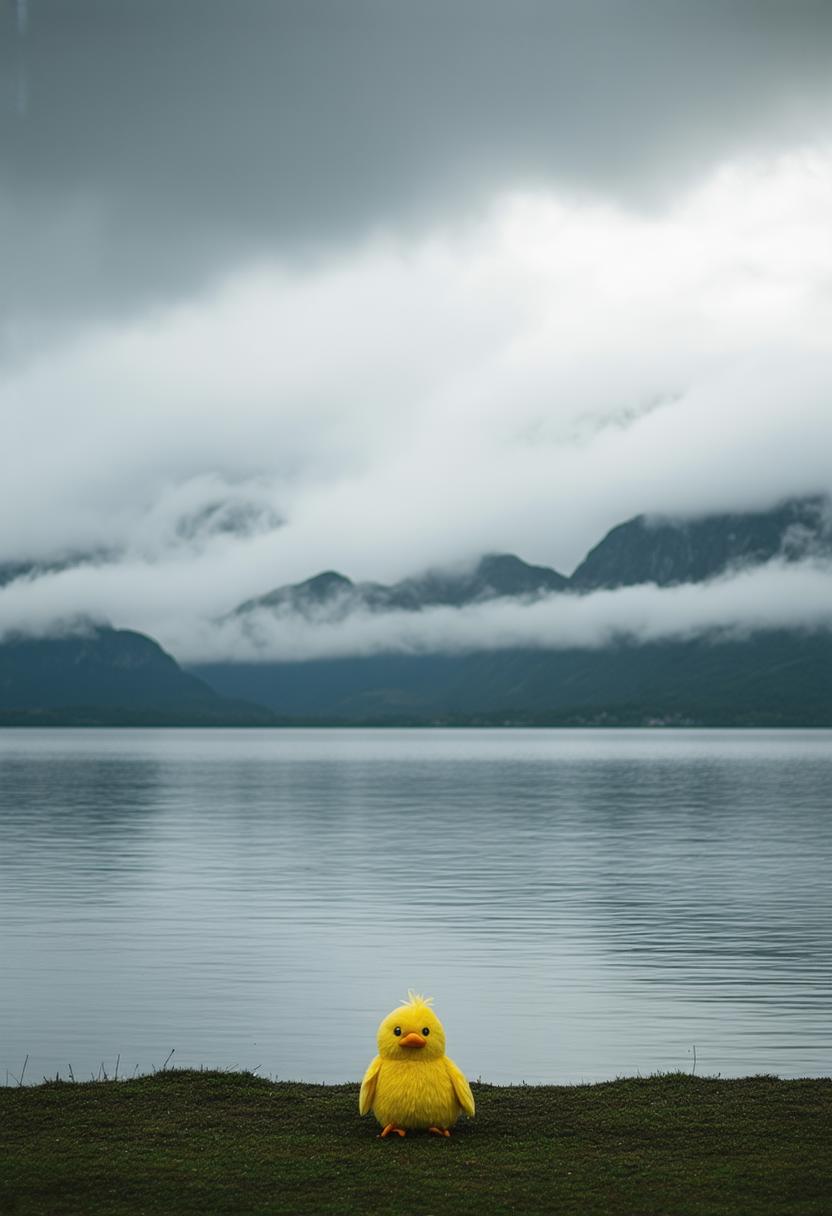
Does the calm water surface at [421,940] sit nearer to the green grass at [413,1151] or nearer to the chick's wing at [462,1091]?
the green grass at [413,1151]

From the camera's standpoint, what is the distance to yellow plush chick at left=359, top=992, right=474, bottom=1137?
1758 cm

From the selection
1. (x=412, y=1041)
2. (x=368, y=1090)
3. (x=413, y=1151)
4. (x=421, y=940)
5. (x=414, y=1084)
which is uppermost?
(x=412, y=1041)

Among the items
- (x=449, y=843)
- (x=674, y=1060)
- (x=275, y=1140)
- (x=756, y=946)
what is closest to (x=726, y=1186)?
(x=275, y=1140)

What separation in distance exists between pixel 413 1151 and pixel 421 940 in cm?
2329

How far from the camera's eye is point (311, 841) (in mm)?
74562

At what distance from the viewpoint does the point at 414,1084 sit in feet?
57.7

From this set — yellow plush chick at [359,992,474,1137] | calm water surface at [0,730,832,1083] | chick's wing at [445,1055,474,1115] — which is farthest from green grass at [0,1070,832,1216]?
calm water surface at [0,730,832,1083]

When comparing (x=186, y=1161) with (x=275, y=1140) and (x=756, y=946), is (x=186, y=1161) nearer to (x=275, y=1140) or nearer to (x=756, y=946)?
(x=275, y=1140)

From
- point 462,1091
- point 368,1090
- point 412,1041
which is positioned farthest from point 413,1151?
point 412,1041

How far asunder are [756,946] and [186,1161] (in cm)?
2613

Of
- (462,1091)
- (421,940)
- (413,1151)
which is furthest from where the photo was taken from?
(421,940)

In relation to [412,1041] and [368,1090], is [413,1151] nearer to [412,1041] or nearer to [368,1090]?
[368,1090]

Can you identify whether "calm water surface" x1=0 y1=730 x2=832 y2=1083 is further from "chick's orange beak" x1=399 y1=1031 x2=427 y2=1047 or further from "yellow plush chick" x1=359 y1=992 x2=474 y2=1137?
"chick's orange beak" x1=399 y1=1031 x2=427 y2=1047

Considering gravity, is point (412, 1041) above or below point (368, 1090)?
above
